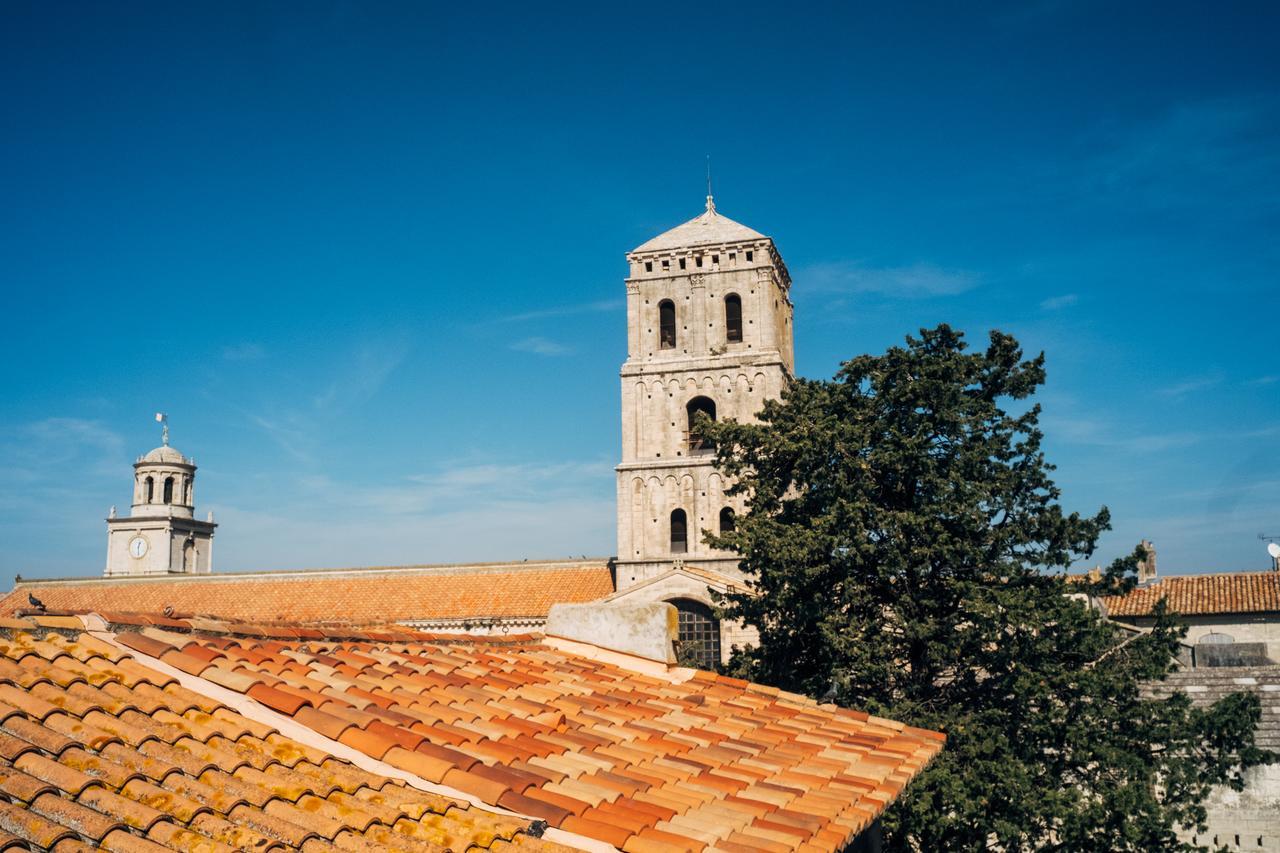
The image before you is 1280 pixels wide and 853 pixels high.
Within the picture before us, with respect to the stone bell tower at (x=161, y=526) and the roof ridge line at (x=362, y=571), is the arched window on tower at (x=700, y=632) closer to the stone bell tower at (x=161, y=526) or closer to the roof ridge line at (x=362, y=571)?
the roof ridge line at (x=362, y=571)

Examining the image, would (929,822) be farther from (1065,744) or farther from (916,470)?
(916,470)

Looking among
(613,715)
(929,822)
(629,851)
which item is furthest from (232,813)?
(929,822)

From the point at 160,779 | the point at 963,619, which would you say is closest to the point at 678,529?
the point at 963,619

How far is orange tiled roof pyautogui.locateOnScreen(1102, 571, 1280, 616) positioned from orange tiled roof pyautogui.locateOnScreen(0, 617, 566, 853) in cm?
3950

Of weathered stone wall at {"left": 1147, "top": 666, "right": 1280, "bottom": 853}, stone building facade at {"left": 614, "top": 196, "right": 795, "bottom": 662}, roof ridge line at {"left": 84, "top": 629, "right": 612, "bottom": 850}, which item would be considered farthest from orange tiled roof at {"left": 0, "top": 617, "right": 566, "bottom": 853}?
stone building facade at {"left": 614, "top": 196, "right": 795, "bottom": 662}

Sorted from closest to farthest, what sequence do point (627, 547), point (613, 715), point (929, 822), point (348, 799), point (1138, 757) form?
point (348, 799) < point (613, 715) < point (929, 822) < point (1138, 757) < point (627, 547)

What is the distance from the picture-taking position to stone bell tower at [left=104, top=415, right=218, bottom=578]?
54.7 m

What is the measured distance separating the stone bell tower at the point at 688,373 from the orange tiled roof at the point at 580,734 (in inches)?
1042

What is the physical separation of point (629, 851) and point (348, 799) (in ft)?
4.12

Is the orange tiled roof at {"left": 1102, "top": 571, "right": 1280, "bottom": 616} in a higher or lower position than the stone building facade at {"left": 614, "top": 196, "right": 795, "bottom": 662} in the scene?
lower

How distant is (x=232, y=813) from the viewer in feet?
13.1

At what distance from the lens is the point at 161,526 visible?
5469 cm

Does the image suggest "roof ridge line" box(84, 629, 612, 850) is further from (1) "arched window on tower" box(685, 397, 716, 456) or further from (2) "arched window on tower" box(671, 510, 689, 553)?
(1) "arched window on tower" box(685, 397, 716, 456)

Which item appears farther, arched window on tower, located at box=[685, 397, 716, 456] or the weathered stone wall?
arched window on tower, located at box=[685, 397, 716, 456]
